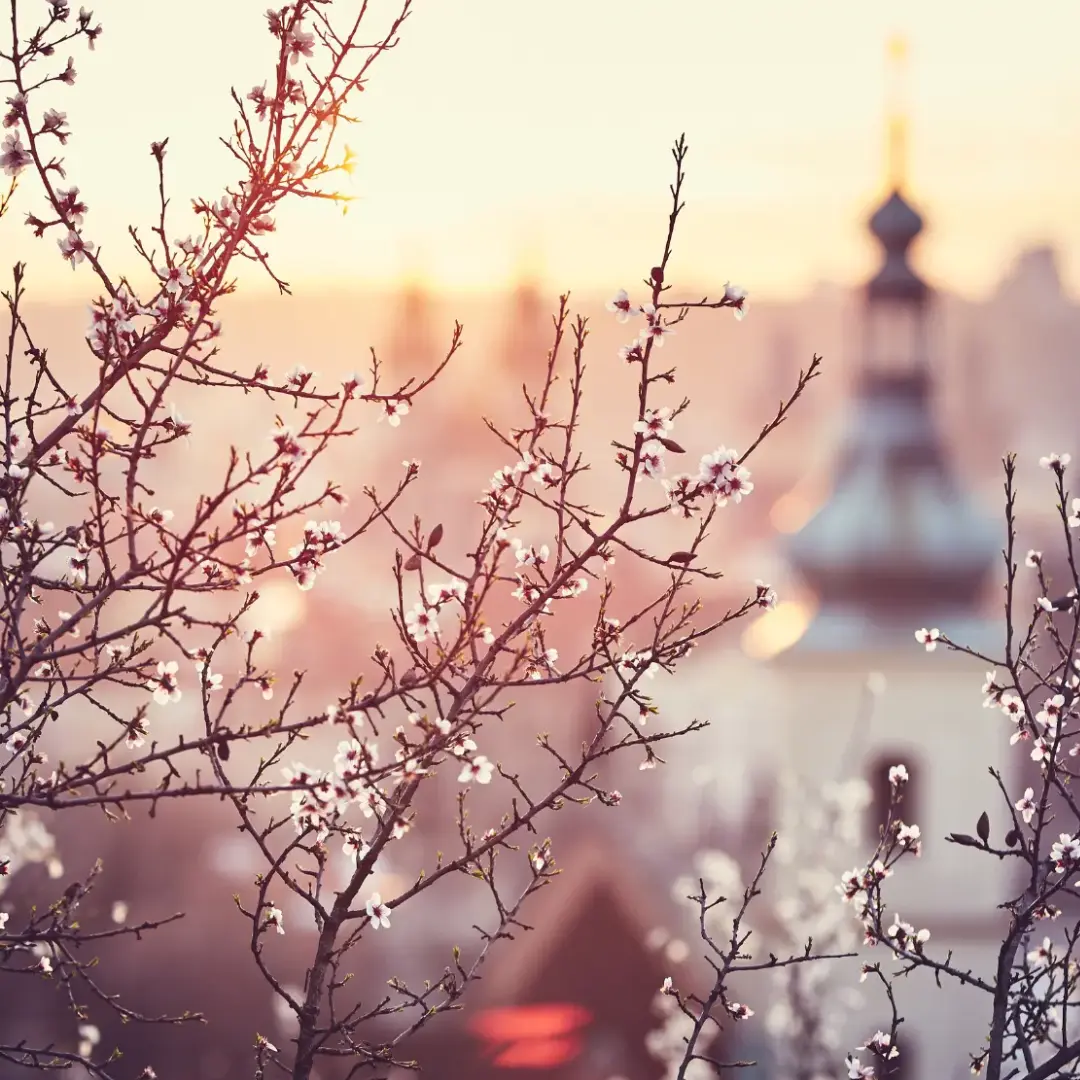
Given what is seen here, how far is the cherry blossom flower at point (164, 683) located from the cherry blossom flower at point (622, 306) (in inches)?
56.2

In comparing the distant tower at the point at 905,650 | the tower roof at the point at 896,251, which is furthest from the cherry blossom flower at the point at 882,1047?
the distant tower at the point at 905,650

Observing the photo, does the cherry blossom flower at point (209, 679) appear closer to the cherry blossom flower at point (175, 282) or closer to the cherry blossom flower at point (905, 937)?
the cherry blossom flower at point (175, 282)

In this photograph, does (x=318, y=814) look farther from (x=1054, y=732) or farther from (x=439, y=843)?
(x=439, y=843)

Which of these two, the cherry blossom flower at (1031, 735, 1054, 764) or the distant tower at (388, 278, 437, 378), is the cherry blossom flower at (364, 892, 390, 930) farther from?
the distant tower at (388, 278, 437, 378)

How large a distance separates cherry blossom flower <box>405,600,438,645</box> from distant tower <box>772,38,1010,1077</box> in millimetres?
23177

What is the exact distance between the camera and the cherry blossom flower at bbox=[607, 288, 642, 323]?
4.32 metres

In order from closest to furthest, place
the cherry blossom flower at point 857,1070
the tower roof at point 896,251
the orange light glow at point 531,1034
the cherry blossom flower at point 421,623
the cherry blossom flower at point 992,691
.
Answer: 1. the cherry blossom flower at point 421,623
2. the cherry blossom flower at point 857,1070
3. the cherry blossom flower at point 992,691
4. the orange light glow at point 531,1034
5. the tower roof at point 896,251

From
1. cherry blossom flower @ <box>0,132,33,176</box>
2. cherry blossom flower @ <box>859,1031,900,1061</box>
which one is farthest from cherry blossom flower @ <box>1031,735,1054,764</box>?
cherry blossom flower @ <box>0,132,33,176</box>

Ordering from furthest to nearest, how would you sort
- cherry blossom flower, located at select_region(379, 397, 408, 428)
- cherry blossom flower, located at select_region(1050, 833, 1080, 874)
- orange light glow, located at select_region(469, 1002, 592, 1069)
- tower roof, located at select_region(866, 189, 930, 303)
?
tower roof, located at select_region(866, 189, 930, 303)
orange light glow, located at select_region(469, 1002, 592, 1069)
cherry blossom flower, located at select_region(1050, 833, 1080, 874)
cherry blossom flower, located at select_region(379, 397, 408, 428)

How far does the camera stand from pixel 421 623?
4.34 meters

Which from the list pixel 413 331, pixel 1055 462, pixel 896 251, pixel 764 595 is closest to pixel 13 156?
pixel 764 595

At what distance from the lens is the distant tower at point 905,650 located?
89.3ft

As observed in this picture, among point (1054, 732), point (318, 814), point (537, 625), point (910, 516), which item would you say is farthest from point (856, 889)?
point (910, 516)

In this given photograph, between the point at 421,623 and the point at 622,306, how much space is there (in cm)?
95
